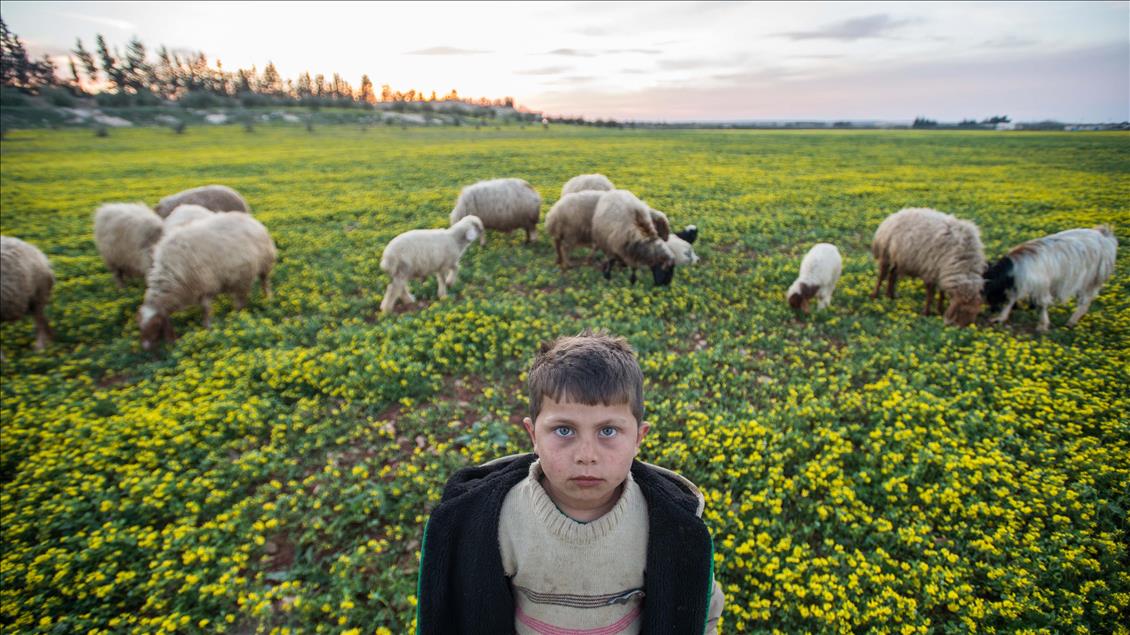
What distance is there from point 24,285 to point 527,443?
386 inches

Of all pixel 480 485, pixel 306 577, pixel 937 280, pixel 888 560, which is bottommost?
pixel 306 577

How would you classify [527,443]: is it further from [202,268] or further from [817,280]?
[202,268]

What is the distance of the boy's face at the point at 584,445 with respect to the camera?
2.01m

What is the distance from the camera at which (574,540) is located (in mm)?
2170

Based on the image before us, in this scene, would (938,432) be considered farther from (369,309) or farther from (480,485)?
(369,309)

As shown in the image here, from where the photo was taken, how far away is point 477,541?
223 cm

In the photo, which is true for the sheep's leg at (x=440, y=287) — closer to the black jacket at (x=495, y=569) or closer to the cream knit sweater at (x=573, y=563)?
the black jacket at (x=495, y=569)

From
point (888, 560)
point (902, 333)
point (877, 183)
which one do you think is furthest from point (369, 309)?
point (877, 183)

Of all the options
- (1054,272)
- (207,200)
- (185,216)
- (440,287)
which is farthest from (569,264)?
(207,200)

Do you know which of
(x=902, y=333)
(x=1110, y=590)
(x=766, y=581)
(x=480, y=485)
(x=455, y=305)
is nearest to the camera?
(x=480, y=485)

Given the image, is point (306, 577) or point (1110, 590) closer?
point (1110, 590)

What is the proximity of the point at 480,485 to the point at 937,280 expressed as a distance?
34.5 ft

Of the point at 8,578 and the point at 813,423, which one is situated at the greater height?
the point at 813,423

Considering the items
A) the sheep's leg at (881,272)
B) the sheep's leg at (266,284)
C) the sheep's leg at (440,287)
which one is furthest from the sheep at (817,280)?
the sheep's leg at (266,284)
